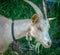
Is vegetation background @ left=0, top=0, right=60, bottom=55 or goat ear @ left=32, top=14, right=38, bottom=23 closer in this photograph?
goat ear @ left=32, top=14, right=38, bottom=23

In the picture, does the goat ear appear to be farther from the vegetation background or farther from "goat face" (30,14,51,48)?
the vegetation background

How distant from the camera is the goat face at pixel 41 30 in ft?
15.8

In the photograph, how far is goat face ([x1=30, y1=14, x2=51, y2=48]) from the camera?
4.83m

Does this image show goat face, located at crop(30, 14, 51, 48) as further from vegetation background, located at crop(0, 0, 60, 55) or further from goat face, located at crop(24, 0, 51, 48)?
vegetation background, located at crop(0, 0, 60, 55)

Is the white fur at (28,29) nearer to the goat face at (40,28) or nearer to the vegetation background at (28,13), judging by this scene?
the goat face at (40,28)

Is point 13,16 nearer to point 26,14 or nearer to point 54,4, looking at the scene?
point 26,14

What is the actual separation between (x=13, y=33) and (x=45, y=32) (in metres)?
0.47

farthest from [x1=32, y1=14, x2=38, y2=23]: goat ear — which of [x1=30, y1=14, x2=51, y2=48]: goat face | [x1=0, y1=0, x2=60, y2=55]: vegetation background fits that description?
[x1=0, y1=0, x2=60, y2=55]: vegetation background

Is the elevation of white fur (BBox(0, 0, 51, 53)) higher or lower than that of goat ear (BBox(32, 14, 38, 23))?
lower

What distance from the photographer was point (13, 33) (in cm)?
501

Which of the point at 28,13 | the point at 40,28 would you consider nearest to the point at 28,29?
the point at 40,28

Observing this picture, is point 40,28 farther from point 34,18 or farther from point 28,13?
point 28,13

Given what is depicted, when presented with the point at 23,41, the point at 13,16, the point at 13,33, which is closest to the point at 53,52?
the point at 23,41

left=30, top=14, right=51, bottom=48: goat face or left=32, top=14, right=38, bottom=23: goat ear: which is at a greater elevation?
left=32, top=14, right=38, bottom=23: goat ear
